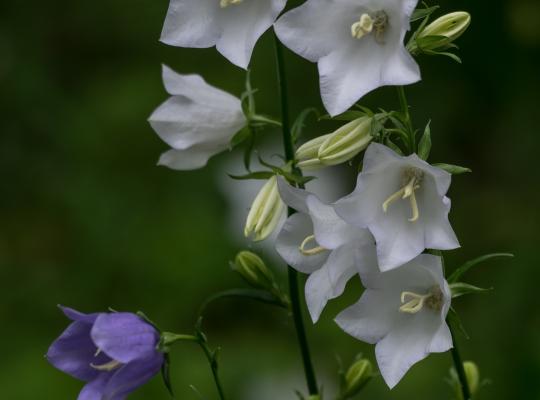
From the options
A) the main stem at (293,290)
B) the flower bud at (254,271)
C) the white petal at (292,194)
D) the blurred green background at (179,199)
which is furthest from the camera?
the blurred green background at (179,199)

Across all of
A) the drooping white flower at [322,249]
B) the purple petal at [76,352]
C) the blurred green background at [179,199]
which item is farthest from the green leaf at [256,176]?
the blurred green background at [179,199]

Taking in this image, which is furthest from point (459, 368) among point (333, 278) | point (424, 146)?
point (424, 146)

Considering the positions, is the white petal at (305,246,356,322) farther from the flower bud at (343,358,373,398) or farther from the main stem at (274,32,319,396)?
the flower bud at (343,358,373,398)

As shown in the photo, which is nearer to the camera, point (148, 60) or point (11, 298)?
point (11, 298)

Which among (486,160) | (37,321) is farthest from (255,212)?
(486,160)

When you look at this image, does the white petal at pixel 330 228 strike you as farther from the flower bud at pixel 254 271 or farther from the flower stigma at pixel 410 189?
the flower bud at pixel 254 271

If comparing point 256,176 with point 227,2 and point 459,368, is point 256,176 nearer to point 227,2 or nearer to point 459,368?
point 227,2

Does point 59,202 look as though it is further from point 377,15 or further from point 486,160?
point 377,15
